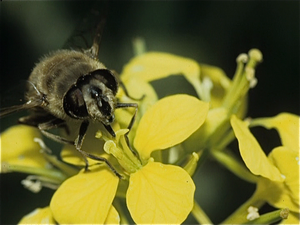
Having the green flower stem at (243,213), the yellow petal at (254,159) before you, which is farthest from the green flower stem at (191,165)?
the green flower stem at (243,213)

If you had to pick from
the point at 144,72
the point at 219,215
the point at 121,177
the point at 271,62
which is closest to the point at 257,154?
the point at 121,177

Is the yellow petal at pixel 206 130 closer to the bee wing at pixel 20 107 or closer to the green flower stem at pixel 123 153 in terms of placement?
the green flower stem at pixel 123 153

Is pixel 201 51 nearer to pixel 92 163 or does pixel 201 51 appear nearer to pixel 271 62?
pixel 271 62

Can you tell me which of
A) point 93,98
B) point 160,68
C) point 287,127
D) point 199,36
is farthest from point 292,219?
point 199,36

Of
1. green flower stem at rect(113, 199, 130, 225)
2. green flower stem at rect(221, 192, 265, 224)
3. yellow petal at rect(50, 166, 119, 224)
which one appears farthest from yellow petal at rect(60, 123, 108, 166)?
green flower stem at rect(221, 192, 265, 224)

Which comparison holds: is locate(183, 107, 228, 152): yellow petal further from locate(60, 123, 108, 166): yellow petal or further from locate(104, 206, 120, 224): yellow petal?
locate(104, 206, 120, 224): yellow petal

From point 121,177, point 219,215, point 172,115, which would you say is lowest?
point 219,215
